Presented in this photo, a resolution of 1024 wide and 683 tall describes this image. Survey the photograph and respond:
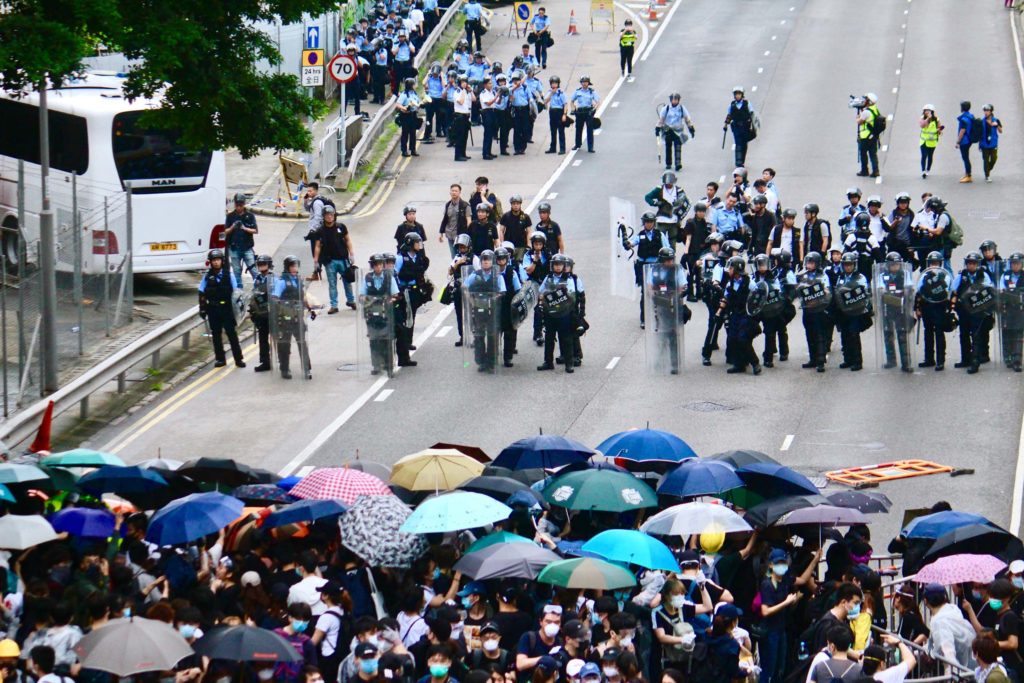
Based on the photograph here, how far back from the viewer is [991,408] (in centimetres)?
2352

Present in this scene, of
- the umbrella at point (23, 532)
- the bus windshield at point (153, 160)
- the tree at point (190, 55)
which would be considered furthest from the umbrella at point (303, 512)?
the bus windshield at point (153, 160)

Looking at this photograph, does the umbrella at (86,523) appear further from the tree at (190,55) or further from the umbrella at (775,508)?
the tree at (190,55)

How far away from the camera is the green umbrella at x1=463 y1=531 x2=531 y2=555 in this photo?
14.1 meters

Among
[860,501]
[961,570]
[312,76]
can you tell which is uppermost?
[312,76]

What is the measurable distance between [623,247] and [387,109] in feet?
49.1

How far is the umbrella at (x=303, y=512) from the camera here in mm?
14773

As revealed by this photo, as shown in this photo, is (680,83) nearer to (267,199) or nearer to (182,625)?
(267,199)

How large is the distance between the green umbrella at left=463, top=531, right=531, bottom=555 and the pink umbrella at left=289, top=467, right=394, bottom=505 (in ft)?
4.99

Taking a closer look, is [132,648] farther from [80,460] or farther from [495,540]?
[80,460]

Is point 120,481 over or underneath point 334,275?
underneath

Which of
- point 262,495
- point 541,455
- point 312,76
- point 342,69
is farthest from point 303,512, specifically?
point 312,76

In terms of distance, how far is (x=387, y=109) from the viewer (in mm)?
42375

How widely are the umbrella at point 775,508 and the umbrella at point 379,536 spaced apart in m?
2.69

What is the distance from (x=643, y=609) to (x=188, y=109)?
11929 millimetres
